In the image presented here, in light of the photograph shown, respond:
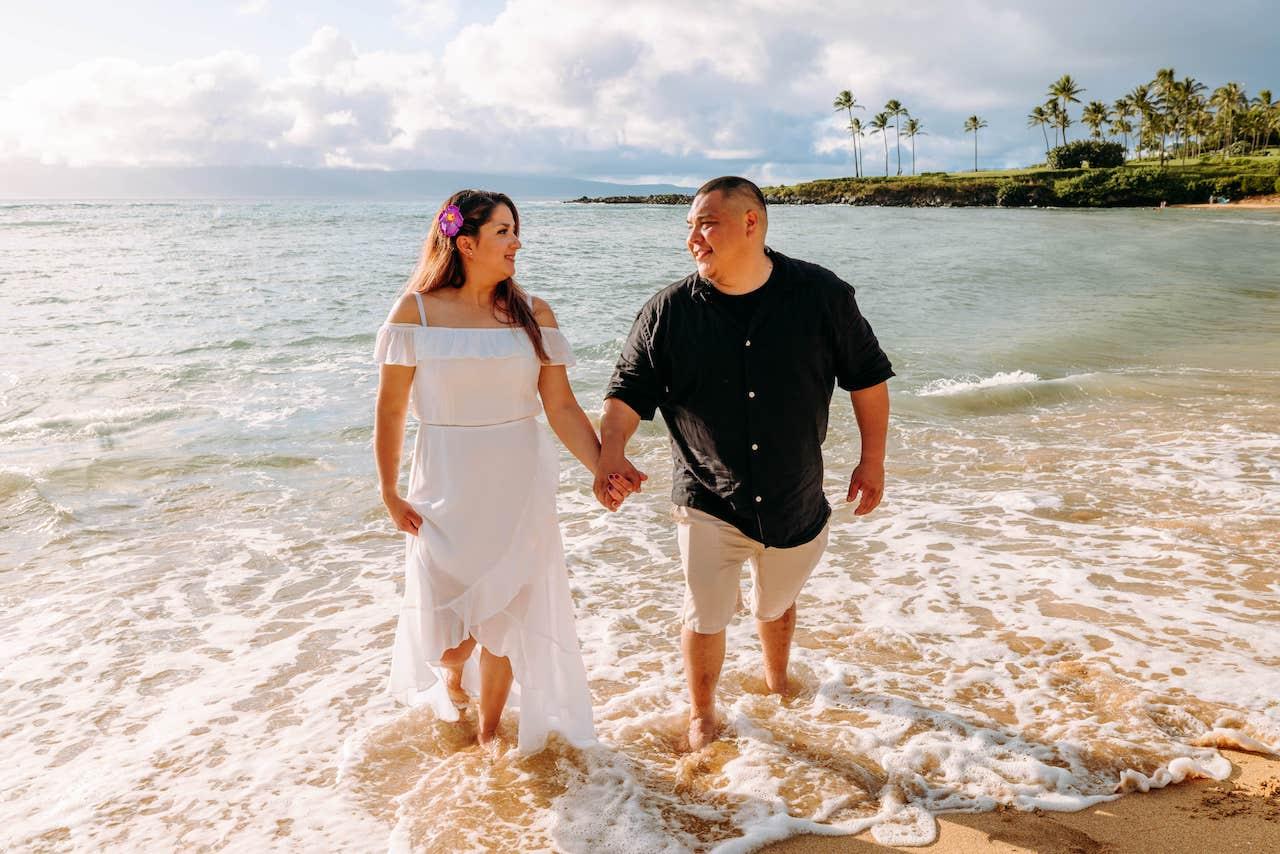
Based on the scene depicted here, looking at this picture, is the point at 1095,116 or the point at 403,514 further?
the point at 1095,116

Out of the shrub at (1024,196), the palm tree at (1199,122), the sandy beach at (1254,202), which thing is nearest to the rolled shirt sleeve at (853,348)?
the sandy beach at (1254,202)

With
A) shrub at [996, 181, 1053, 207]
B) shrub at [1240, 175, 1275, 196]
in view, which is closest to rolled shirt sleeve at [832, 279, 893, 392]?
shrub at [1240, 175, 1275, 196]

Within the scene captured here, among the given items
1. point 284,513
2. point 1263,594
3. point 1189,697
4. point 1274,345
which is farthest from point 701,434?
point 1274,345

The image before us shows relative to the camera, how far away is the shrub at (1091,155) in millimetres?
101188

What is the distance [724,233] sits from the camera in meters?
3.55

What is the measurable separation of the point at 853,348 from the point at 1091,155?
375 feet

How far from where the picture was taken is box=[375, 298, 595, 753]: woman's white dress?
141 inches

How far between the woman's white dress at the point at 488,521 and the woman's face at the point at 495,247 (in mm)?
271

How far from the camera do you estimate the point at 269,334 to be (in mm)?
16203

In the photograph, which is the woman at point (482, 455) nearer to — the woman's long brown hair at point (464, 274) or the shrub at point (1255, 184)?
the woman's long brown hair at point (464, 274)

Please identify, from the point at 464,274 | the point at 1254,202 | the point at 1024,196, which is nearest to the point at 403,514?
the point at 464,274

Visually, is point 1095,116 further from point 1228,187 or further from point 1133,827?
point 1133,827

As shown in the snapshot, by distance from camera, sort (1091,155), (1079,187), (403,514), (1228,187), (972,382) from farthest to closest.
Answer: (1091,155) < (1079,187) < (1228,187) < (972,382) < (403,514)

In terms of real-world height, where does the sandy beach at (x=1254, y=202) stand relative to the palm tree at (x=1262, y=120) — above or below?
below
